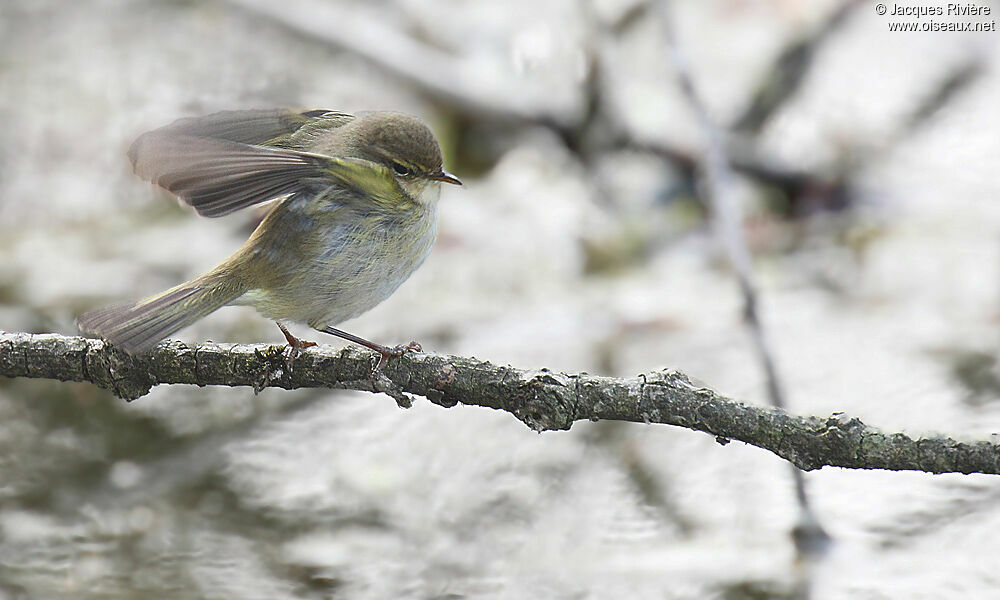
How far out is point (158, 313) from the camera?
2.65 m

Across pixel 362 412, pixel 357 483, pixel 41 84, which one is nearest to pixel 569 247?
pixel 362 412

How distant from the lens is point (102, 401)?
179 inches

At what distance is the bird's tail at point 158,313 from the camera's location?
2.50m

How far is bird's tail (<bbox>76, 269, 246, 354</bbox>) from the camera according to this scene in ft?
8.20

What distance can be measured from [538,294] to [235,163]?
300 cm

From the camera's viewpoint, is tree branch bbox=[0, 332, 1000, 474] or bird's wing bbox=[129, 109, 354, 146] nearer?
tree branch bbox=[0, 332, 1000, 474]

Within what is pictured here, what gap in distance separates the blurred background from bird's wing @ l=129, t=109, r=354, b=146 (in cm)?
109

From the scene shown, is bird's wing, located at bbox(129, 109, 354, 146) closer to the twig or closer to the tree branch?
the tree branch

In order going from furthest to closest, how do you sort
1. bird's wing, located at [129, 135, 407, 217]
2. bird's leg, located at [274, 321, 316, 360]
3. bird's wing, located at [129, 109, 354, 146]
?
1. bird's wing, located at [129, 109, 354, 146]
2. bird's leg, located at [274, 321, 316, 360]
3. bird's wing, located at [129, 135, 407, 217]

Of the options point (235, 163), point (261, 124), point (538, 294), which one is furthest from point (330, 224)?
point (538, 294)

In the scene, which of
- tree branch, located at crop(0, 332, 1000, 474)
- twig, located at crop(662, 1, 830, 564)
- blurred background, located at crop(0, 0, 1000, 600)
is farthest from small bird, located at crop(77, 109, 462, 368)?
twig, located at crop(662, 1, 830, 564)

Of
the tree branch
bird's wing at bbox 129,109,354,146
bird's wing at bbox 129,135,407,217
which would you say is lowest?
the tree branch

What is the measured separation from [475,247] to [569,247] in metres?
0.47

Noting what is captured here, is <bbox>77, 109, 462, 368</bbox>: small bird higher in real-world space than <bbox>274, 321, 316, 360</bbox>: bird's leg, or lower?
higher
